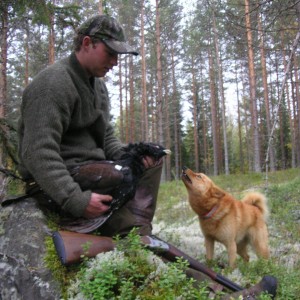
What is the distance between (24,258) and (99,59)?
1.64 metres

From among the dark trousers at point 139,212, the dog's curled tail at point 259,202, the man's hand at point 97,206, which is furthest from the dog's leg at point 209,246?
the man's hand at point 97,206

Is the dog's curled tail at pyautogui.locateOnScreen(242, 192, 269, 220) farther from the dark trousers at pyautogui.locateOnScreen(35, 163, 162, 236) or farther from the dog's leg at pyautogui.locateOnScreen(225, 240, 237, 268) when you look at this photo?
the dark trousers at pyautogui.locateOnScreen(35, 163, 162, 236)

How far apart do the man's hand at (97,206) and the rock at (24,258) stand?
1.14 feet

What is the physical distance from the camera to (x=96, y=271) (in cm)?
218

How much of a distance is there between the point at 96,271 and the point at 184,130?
38.4 m

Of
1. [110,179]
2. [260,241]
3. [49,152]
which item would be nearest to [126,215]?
[110,179]

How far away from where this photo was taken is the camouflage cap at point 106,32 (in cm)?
275

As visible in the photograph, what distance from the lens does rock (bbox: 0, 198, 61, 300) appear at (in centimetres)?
224

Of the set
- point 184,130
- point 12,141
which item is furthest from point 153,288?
point 184,130

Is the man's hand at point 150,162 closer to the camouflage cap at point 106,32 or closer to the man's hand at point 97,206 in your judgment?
the man's hand at point 97,206

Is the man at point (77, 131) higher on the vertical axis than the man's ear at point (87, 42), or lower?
lower

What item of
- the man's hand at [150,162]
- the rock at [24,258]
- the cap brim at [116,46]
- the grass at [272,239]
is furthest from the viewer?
the grass at [272,239]

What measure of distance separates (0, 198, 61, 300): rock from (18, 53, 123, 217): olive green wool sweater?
328 millimetres

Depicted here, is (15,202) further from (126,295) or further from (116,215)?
(126,295)
